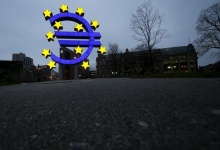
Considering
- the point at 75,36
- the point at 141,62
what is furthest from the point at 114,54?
the point at 75,36

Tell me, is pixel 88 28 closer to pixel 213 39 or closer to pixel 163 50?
pixel 213 39

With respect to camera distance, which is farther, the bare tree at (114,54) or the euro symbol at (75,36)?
the bare tree at (114,54)

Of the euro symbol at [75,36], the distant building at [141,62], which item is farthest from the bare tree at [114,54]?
the euro symbol at [75,36]

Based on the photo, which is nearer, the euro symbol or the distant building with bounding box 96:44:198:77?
the euro symbol

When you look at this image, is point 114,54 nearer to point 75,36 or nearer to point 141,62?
point 141,62

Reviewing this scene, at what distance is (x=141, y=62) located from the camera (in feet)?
175

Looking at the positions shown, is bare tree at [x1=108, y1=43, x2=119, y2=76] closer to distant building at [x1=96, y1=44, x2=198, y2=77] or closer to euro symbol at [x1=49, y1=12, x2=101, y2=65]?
distant building at [x1=96, y1=44, x2=198, y2=77]

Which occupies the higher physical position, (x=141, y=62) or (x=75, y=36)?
(x=75, y=36)

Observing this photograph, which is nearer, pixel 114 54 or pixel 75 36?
pixel 75 36

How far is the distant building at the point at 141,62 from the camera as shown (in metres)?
53.2

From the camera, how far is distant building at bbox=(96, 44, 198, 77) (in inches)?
2096

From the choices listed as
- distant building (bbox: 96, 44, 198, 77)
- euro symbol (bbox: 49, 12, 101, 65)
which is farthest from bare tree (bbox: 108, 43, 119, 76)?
euro symbol (bbox: 49, 12, 101, 65)

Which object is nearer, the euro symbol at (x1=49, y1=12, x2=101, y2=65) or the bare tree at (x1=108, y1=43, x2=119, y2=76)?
the euro symbol at (x1=49, y1=12, x2=101, y2=65)

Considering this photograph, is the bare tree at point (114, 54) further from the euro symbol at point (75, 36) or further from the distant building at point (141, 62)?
the euro symbol at point (75, 36)
